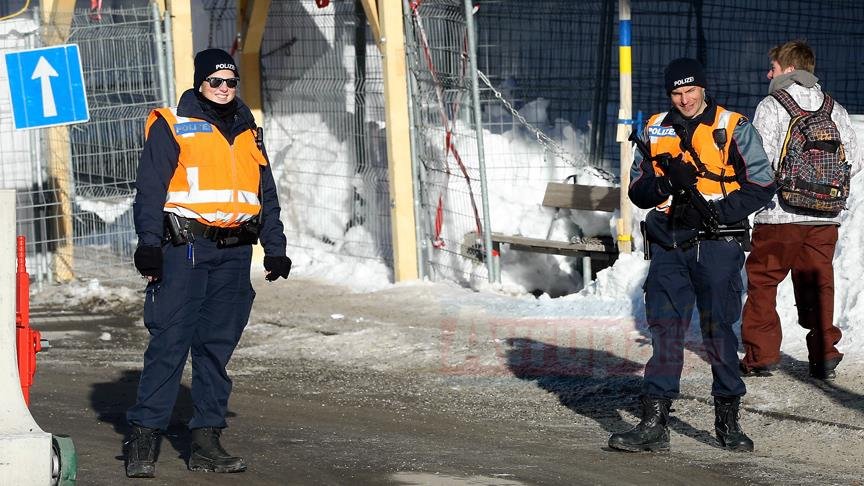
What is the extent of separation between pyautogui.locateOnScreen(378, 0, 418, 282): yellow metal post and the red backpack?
4.79 metres

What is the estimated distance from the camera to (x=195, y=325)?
639cm

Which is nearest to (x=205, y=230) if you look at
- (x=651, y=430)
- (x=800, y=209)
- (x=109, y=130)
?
(x=651, y=430)

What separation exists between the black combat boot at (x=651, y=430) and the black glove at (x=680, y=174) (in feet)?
3.32

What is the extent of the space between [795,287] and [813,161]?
0.86 metres

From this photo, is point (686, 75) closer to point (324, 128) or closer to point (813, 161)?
point (813, 161)

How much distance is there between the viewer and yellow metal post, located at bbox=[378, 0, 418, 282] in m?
12.2

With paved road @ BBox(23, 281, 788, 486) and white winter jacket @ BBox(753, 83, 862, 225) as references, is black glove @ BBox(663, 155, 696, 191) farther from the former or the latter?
white winter jacket @ BBox(753, 83, 862, 225)

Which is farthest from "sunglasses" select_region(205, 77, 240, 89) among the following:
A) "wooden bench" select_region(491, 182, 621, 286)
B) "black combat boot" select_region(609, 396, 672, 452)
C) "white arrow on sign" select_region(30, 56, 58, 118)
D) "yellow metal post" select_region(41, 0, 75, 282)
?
"yellow metal post" select_region(41, 0, 75, 282)

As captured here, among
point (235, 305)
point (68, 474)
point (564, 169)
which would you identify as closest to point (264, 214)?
point (235, 305)

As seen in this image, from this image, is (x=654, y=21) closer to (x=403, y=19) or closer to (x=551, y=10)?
(x=551, y=10)

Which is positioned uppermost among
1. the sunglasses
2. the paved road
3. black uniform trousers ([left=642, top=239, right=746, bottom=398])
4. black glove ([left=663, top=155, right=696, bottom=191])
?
the sunglasses

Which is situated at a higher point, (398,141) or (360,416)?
(398,141)

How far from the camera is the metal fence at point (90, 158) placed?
1295 cm

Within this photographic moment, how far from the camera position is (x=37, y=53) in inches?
473
